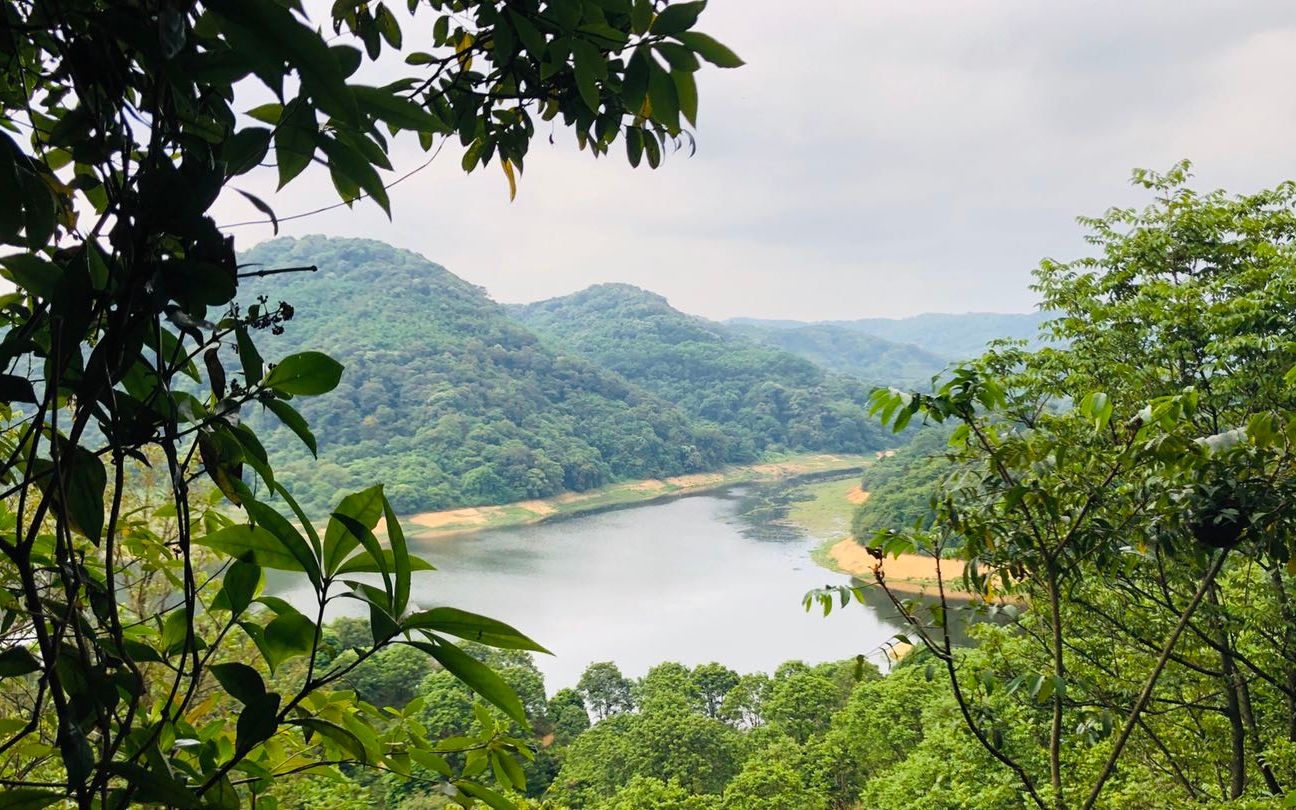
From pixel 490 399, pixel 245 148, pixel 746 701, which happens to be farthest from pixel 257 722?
pixel 490 399

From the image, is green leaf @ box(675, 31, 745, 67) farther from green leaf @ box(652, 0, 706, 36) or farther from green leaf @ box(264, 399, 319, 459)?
green leaf @ box(264, 399, 319, 459)

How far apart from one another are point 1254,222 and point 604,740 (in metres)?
7.12

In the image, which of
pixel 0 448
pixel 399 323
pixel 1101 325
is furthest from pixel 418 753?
pixel 399 323

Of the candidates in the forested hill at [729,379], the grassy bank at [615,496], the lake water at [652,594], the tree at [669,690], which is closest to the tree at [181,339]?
the tree at [669,690]

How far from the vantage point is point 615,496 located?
26.4m

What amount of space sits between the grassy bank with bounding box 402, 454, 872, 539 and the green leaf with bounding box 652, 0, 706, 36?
20.5 meters

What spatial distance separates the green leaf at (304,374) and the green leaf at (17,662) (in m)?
0.15

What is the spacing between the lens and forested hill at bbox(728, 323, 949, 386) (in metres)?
65.2

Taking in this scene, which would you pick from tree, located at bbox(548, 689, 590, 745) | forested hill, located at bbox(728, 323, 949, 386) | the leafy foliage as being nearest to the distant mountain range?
the leafy foliage

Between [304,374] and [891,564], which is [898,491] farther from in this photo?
[304,374]

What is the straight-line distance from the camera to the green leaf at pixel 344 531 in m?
0.31

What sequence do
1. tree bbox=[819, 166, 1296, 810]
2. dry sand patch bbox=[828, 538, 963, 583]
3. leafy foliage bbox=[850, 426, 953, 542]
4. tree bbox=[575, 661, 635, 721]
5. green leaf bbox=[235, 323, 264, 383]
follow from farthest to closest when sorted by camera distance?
leafy foliage bbox=[850, 426, 953, 542], dry sand patch bbox=[828, 538, 963, 583], tree bbox=[575, 661, 635, 721], tree bbox=[819, 166, 1296, 810], green leaf bbox=[235, 323, 264, 383]

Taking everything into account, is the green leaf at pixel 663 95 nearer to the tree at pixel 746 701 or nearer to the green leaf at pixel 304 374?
the green leaf at pixel 304 374

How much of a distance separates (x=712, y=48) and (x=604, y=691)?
10.8m
